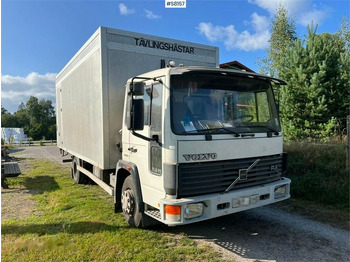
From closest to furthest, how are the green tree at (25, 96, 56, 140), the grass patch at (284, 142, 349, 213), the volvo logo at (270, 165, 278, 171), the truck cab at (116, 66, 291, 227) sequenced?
the truck cab at (116, 66, 291, 227) → the volvo logo at (270, 165, 278, 171) → the grass patch at (284, 142, 349, 213) → the green tree at (25, 96, 56, 140)

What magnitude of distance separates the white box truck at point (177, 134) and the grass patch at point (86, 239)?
336 millimetres

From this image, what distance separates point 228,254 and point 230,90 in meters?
2.34

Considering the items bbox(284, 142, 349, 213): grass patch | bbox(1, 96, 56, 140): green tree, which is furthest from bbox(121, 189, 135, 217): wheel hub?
bbox(1, 96, 56, 140): green tree

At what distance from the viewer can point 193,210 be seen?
352cm

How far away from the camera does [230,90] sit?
13.5 ft

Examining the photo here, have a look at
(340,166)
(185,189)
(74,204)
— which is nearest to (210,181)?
(185,189)

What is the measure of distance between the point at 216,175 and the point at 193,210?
1.84ft

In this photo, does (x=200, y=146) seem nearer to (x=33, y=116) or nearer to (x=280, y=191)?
(x=280, y=191)

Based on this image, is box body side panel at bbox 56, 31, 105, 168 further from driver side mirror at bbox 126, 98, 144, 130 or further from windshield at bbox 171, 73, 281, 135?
windshield at bbox 171, 73, 281, 135

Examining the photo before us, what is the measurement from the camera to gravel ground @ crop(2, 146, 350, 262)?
3.73 meters

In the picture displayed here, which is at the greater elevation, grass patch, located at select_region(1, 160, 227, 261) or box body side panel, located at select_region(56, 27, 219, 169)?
box body side panel, located at select_region(56, 27, 219, 169)

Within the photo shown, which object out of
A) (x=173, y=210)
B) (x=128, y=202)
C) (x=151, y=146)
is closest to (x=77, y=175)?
(x=128, y=202)

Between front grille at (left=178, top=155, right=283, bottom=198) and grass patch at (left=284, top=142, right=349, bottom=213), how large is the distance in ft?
8.19

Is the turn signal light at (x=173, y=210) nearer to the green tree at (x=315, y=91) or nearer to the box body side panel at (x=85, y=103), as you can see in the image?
the box body side panel at (x=85, y=103)
